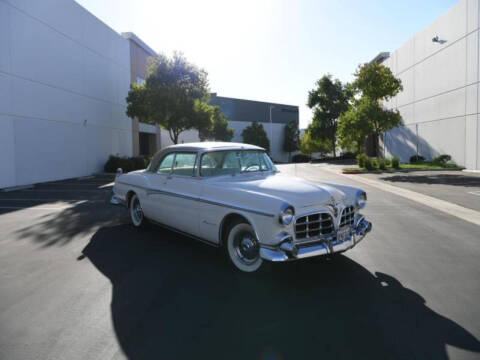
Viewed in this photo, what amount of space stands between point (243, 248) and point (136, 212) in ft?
10.4

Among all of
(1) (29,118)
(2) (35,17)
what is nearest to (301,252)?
(1) (29,118)

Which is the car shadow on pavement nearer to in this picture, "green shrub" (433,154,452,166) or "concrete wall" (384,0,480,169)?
"concrete wall" (384,0,480,169)

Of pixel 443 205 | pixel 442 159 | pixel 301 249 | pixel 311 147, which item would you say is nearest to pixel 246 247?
pixel 301 249

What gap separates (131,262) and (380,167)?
2203cm

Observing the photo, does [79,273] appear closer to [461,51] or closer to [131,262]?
A: [131,262]

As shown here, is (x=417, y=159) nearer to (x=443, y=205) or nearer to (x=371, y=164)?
(x=371, y=164)

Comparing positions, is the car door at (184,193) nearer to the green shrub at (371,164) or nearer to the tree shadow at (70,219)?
the tree shadow at (70,219)

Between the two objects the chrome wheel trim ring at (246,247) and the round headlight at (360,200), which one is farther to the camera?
the round headlight at (360,200)

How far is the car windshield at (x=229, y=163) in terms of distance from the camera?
503 cm

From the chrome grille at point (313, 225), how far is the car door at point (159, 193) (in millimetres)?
2413

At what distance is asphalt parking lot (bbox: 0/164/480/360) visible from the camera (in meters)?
2.63

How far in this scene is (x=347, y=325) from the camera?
9.67 feet

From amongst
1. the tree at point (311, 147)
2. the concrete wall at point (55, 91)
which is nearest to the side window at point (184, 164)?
the concrete wall at point (55, 91)

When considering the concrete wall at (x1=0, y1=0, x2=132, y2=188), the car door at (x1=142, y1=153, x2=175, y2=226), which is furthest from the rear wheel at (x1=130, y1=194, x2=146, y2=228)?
the concrete wall at (x1=0, y1=0, x2=132, y2=188)
